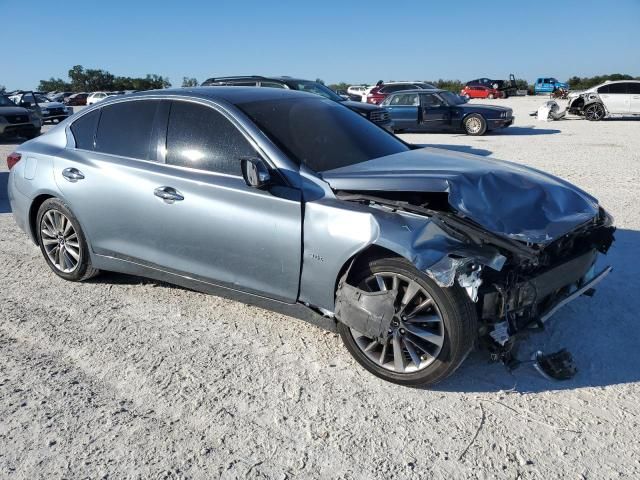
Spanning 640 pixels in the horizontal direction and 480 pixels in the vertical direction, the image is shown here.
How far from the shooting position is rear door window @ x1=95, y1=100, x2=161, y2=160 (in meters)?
4.28

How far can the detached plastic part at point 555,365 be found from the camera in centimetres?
327

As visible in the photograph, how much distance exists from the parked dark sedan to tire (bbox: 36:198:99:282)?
14538 millimetres

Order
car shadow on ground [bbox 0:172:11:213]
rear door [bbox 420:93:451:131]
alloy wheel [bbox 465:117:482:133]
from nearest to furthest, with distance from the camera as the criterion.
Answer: car shadow on ground [bbox 0:172:11:213] < alloy wheel [bbox 465:117:482:133] < rear door [bbox 420:93:451:131]

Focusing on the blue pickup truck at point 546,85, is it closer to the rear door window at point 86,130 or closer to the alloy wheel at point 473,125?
the alloy wheel at point 473,125

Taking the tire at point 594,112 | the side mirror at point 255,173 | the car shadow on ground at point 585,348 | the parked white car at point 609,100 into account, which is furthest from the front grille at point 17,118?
the tire at point 594,112

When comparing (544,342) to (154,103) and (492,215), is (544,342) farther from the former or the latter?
(154,103)

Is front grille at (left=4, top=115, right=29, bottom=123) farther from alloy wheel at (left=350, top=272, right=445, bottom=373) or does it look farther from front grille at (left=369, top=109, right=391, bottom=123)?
alloy wheel at (left=350, top=272, right=445, bottom=373)

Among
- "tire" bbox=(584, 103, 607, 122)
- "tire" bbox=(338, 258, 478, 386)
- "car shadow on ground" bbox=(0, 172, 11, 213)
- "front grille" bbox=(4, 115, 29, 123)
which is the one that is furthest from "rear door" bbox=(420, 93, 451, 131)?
"tire" bbox=(338, 258, 478, 386)

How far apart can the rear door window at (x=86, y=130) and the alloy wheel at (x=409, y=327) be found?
9.13 ft

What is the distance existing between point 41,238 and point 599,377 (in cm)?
450

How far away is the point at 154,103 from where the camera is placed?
14.3 feet

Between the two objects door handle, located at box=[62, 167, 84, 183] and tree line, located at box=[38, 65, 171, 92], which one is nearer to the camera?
door handle, located at box=[62, 167, 84, 183]

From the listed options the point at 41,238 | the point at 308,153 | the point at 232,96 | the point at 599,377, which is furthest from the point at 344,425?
the point at 41,238

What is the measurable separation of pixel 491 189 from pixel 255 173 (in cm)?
143
